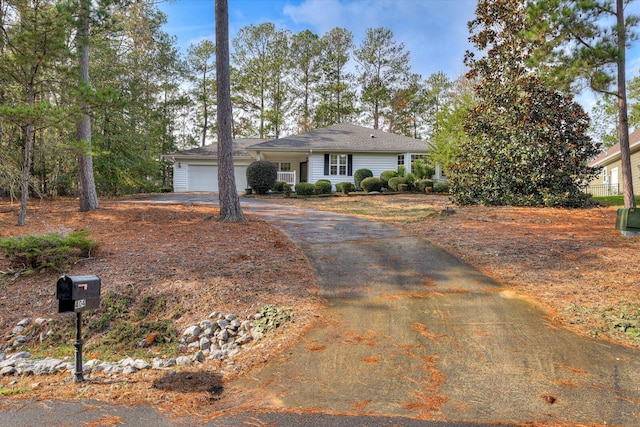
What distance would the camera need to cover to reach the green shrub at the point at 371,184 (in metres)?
20.2

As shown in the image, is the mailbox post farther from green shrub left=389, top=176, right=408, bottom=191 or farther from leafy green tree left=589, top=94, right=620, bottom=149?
leafy green tree left=589, top=94, right=620, bottom=149

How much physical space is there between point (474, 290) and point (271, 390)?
10.3ft

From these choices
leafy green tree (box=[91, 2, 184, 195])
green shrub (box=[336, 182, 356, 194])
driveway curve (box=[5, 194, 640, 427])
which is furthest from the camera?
green shrub (box=[336, 182, 356, 194])

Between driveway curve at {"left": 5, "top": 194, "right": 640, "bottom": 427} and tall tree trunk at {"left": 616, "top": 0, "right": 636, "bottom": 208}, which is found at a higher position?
tall tree trunk at {"left": 616, "top": 0, "right": 636, "bottom": 208}

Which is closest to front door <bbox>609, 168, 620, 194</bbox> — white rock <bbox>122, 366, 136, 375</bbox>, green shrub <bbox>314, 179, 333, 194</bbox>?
green shrub <bbox>314, 179, 333, 194</bbox>

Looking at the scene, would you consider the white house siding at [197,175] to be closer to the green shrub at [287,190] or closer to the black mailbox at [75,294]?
the green shrub at [287,190]

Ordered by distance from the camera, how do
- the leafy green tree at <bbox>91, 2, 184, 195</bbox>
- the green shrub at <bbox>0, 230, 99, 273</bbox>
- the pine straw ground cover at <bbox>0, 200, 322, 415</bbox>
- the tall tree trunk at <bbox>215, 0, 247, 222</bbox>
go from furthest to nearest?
the leafy green tree at <bbox>91, 2, 184, 195</bbox> < the tall tree trunk at <bbox>215, 0, 247, 222</bbox> < the green shrub at <bbox>0, 230, 99, 273</bbox> < the pine straw ground cover at <bbox>0, 200, 322, 415</bbox>

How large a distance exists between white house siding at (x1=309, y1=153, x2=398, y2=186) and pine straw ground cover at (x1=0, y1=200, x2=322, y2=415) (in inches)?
578

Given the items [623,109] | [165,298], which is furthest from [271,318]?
[623,109]

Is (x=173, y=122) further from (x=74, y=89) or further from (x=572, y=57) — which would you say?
(x=572, y=57)

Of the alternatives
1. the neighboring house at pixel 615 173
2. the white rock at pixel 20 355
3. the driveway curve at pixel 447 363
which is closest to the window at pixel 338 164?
the neighboring house at pixel 615 173

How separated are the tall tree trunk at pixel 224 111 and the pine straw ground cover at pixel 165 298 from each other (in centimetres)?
98

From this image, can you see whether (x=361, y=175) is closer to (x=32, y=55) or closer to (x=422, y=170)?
(x=422, y=170)

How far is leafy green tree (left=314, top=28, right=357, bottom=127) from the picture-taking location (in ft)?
114
